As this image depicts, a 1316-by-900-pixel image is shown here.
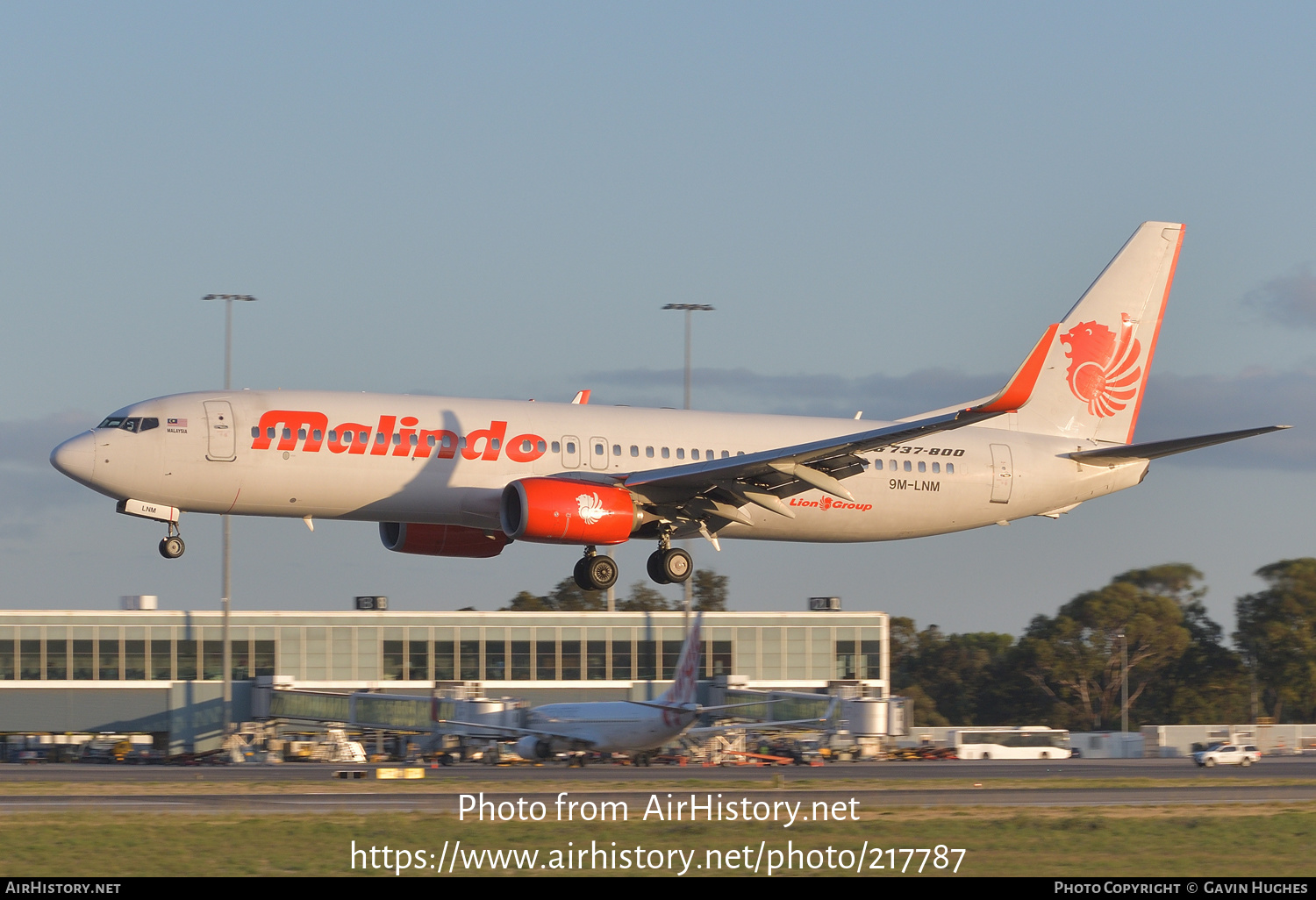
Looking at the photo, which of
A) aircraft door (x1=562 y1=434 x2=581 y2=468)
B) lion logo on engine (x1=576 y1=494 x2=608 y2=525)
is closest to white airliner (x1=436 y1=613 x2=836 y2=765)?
aircraft door (x1=562 y1=434 x2=581 y2=468)

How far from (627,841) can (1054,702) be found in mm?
102694

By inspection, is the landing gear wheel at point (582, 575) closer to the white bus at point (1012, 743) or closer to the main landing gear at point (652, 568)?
the main landing gear at point (652, 568)

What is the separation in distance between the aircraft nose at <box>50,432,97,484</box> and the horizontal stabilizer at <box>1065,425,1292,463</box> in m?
26.6

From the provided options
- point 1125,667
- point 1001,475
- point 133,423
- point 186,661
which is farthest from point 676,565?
point 1125,667

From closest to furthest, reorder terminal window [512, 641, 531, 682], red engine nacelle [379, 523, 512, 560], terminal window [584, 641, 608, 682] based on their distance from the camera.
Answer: red engine nacelle [379, 523, 512, 560]
terminal window [512, 641, 531, 682]
terminal window [584, 641, 608, 682]

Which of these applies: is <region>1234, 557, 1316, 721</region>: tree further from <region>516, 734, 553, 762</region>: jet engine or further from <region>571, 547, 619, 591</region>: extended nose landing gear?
<region>571, 547, 619, 591</region>: extended nose landing gear

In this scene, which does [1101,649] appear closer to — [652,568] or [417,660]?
[417,660]

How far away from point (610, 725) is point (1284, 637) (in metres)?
80.4

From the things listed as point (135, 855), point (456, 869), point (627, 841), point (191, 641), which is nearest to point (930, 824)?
point (627, 841)

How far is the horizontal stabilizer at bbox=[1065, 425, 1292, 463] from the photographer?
38.2 meters

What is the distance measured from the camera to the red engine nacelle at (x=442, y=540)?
4294 centimetres

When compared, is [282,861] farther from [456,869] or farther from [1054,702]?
[1054,702]

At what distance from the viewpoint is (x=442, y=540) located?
141 feet

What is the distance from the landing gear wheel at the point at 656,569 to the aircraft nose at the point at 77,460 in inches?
555
